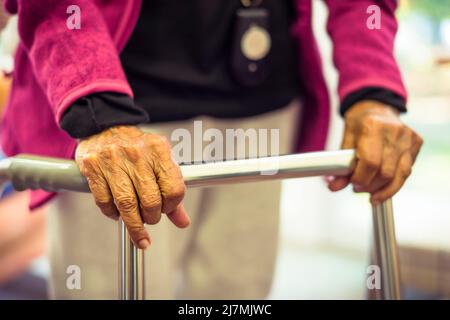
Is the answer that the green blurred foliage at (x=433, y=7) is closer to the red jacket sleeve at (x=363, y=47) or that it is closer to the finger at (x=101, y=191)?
the red jacket sleeve at (x=363, y=47)

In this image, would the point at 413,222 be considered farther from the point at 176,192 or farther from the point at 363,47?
the point at 176,192

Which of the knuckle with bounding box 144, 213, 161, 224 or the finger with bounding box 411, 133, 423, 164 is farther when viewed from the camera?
the finger with bounding box 411, 133, 423, 164

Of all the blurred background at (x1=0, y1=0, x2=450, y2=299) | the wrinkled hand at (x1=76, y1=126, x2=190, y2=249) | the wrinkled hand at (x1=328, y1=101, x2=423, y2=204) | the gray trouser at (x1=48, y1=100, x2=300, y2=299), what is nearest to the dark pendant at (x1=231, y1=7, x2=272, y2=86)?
the gray trouser at (x1=48, y1=100, x2=300, y2=299)

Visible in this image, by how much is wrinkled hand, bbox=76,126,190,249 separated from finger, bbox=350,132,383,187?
0.74 ft

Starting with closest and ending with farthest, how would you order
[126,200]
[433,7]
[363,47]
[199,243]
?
[126,200]
[363,47]
[199,243]
[433,7]

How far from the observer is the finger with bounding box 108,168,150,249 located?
1.57ft

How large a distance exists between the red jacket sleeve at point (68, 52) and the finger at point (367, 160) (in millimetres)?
269

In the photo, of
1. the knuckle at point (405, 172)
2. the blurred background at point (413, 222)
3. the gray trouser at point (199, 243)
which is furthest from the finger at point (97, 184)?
the blurred background at point (413, 222)

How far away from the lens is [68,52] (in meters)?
0.57

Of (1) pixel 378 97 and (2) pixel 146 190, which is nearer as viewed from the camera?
(2) pixel 146 190

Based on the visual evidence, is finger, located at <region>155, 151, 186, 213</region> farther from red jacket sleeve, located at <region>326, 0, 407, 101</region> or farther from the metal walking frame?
red jacket sleeve, located at <region>326, 0, 407, 101</region>

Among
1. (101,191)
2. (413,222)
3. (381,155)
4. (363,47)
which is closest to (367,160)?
(381,155)

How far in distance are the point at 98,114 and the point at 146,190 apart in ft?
0.36

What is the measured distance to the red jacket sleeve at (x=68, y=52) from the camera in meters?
0.55
